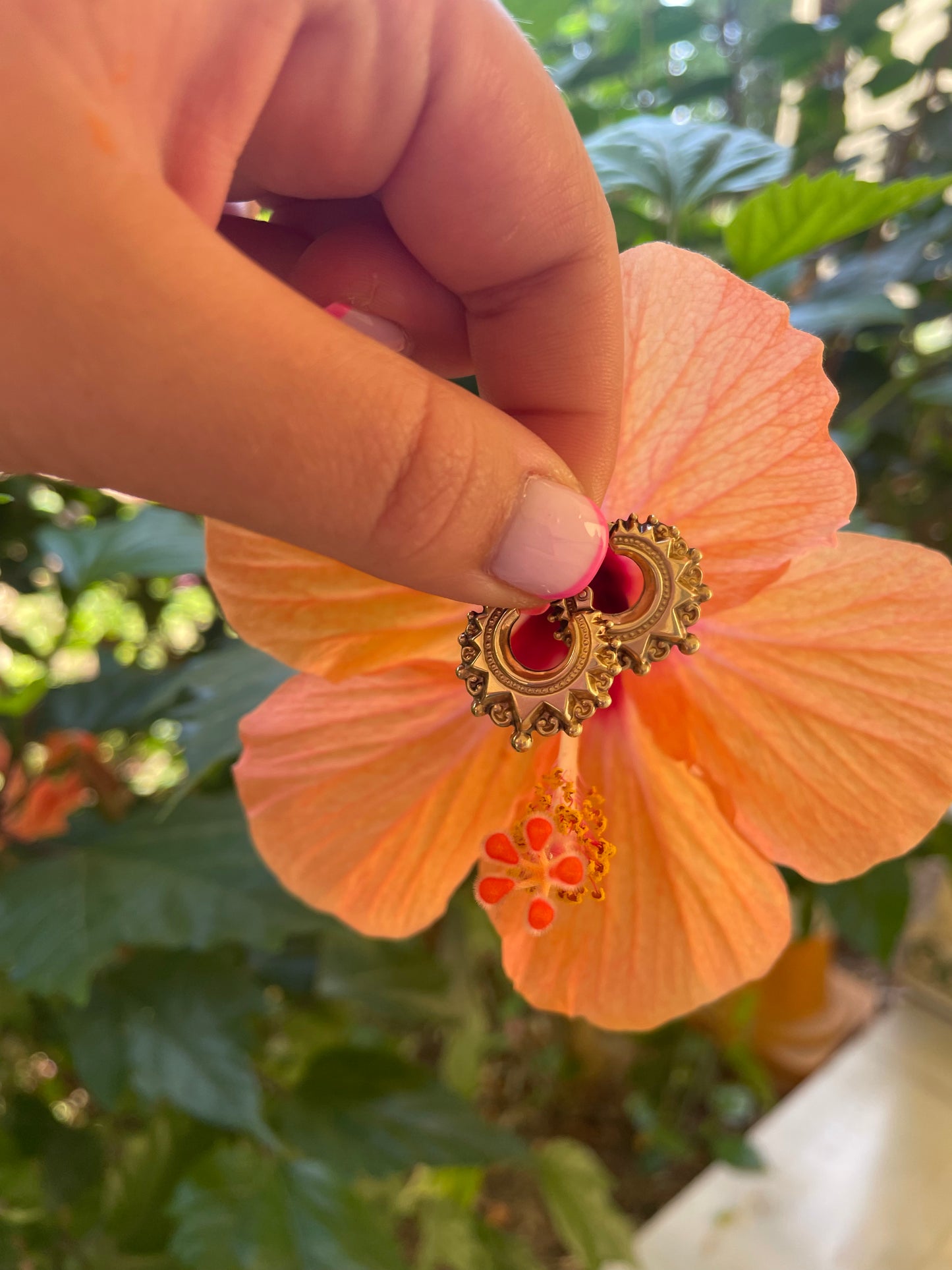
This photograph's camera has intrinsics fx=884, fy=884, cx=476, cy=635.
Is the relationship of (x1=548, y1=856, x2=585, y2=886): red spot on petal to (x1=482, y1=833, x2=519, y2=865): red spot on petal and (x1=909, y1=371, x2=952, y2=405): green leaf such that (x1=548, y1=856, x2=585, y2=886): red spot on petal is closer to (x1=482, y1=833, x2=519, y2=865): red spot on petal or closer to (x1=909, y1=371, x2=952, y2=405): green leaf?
(x1=482, y1=833, x2=519, y2=865): red spot on petal

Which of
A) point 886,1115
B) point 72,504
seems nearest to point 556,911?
point 72,504

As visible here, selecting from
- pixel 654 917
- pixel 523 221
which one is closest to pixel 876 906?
pixel 654 917

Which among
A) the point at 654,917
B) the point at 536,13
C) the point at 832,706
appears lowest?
the point at 654,917

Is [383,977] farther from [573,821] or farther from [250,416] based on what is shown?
[250,416]

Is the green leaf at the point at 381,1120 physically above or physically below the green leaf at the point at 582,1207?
above

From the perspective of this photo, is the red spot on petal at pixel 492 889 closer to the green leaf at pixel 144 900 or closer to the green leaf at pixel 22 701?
the green leaf at pixel 144 900

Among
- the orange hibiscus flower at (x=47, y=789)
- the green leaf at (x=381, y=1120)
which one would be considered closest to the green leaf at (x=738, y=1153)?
the green leaf at (x=381, y=1120)

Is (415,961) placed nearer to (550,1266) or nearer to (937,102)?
(550,1266)
